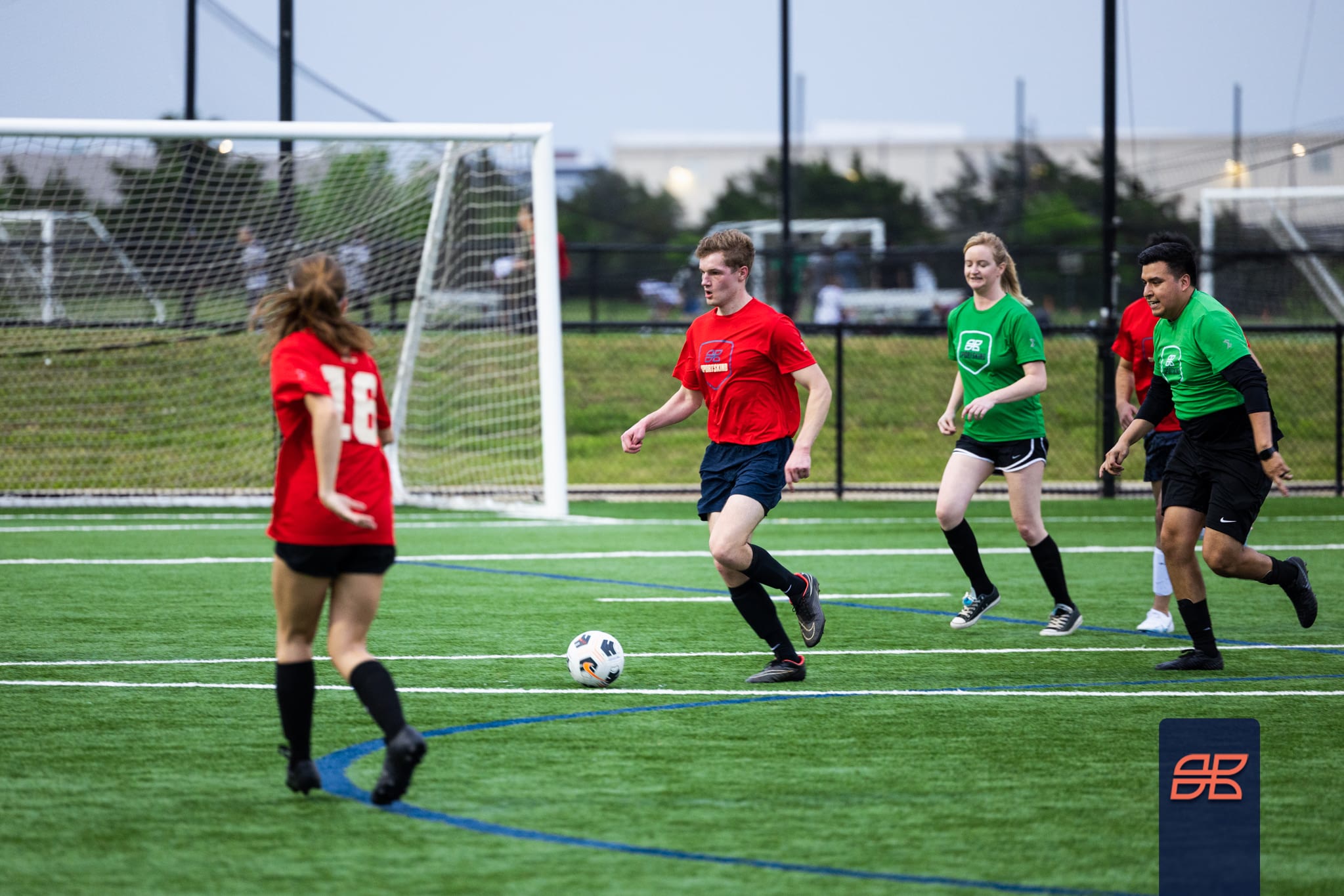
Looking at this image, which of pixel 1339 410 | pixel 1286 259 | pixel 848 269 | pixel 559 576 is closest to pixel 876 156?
pixel 848 269

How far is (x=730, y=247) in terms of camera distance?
6.31 meters

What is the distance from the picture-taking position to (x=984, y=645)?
7.51 meters

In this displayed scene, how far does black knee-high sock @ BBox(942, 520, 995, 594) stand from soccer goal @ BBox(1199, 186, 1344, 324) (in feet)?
48.1

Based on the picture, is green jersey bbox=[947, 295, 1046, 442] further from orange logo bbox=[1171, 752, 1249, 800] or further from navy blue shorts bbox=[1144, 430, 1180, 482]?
orange logo bbox=[1171, 752, 1249, 800]

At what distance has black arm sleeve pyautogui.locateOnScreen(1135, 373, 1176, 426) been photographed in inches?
274

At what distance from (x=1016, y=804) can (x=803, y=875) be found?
39.4 inches

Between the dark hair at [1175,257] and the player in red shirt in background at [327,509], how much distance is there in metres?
3.62

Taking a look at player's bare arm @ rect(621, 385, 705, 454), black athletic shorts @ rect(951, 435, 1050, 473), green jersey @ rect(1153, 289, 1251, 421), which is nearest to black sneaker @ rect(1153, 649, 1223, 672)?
green jersey @ rect(1153, 289, 1251, 421)

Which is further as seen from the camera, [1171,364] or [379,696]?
[1171,364]

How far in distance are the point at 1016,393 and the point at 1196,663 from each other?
5.21 feet

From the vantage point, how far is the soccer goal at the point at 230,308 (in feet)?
47.0

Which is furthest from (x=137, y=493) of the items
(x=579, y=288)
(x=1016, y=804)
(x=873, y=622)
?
(x=579, y=288)

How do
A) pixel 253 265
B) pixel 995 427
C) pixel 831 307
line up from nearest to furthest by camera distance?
pixel 995 427 < pixel 253 265 < pixel 831 307

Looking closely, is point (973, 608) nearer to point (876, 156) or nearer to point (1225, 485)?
point (1225, 485)
